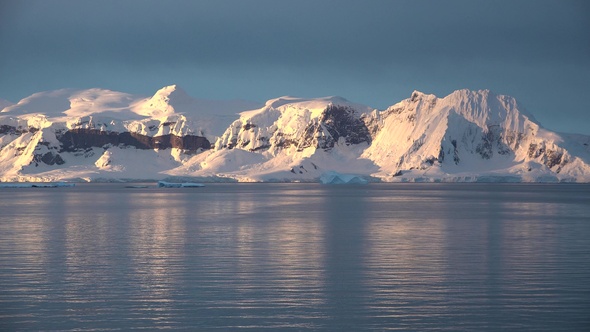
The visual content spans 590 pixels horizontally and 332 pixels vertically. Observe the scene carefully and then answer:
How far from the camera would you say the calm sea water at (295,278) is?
77.0ft

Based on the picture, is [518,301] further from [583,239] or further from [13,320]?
[583,239]

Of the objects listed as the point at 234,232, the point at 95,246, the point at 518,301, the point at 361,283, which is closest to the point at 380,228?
the point at 234,232

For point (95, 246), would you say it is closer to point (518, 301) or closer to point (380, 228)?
point (380, 228)

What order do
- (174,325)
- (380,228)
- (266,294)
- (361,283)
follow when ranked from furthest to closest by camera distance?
(380,228) → (361,283) → (266,294) → (174,325)

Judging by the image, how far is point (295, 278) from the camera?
101 feet

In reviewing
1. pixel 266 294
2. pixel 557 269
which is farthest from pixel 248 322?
pixel 557 269

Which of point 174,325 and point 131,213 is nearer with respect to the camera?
point 174,325

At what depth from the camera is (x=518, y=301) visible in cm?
2595

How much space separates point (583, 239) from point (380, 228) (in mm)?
13836

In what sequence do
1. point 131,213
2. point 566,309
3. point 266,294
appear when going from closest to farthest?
point 566,309 < point 266,294 < point 131,213

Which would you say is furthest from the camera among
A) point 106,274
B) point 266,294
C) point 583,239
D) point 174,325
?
point 583,239

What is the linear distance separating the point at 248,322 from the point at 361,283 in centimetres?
744

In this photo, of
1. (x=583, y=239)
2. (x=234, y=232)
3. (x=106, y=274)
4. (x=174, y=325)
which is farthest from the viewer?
(x=234, y=232)

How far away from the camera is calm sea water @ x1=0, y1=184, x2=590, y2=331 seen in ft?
77.0
